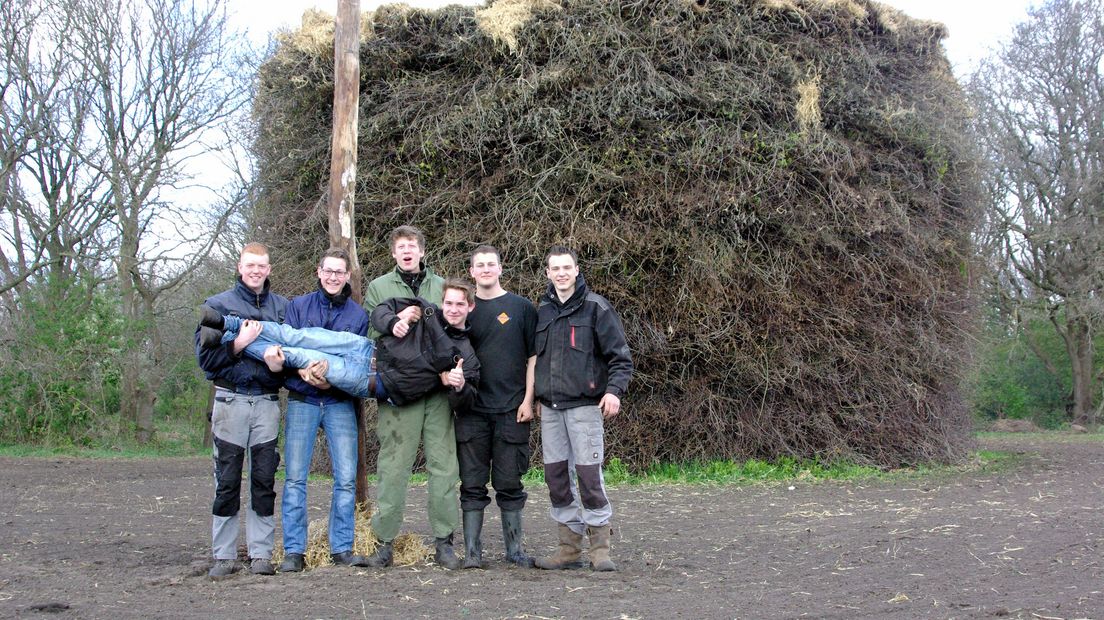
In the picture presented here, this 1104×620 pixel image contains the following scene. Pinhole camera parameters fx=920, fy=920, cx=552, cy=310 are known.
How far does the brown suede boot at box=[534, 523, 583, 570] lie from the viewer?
514cm

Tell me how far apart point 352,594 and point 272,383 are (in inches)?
50.0

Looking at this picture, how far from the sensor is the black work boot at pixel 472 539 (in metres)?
5.11

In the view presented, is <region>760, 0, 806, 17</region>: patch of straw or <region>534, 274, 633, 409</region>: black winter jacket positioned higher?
<region>760, 0, 806, 17</region>: patch of straw

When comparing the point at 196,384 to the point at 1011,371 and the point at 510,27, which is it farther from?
the point at 1011,371

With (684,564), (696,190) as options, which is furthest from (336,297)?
(696,190)

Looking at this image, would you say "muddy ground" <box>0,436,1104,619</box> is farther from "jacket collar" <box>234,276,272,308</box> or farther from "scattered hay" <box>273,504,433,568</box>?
"jacket collar" <box>234,276,272,308</box>

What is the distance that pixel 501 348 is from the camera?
5285 millimetres

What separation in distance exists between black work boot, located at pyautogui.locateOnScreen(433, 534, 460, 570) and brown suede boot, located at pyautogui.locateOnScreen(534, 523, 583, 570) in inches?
18.3

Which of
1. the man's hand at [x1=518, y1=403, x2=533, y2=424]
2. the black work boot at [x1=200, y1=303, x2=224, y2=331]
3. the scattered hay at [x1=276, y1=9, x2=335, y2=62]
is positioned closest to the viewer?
the black work boot at [x1=200, y1=303, x2=224, y2=331]

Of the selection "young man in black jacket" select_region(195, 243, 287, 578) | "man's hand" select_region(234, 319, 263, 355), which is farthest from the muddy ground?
"man's hand" select_region(234, 319, 263, 355)

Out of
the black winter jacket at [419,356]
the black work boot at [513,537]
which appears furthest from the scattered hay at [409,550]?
the black winter jacket at [419,356]

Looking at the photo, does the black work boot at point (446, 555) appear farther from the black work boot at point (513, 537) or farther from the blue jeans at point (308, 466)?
the blue jeans at point (308, 466)

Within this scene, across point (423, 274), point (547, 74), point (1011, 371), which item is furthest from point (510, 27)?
point (1011, 371)

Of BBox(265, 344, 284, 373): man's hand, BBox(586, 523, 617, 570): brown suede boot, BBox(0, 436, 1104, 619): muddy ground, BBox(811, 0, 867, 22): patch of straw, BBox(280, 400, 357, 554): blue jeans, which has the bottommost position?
BBox(0, 436, 1104, 619): muddy ground
